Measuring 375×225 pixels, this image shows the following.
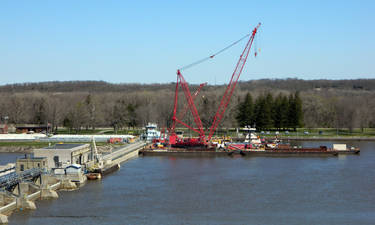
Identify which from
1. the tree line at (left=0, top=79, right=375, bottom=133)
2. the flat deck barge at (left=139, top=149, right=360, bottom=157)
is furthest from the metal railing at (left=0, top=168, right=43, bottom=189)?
the tree line at (left=0, top=79, right=375, bottom=133)

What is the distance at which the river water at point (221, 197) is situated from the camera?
2794cm

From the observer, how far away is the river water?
2794 cm

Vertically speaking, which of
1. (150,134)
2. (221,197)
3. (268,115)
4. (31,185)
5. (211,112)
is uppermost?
(211,112)

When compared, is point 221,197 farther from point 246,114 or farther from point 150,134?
point 246,114

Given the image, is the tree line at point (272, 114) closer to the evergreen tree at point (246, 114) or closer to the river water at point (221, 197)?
the evergreen tree at point (246, 114)

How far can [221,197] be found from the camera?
3341 centimetres

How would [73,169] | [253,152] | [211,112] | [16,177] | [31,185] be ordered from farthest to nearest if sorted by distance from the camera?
[211,112], [253,152], [73,169], [31,185], [16,177]

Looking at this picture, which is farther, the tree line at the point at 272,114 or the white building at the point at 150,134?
the tree line at the point at 272,114

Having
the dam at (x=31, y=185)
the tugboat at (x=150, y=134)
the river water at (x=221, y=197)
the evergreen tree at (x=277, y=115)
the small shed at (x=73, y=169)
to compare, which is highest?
the evergreen tree at (x=277, y=115)

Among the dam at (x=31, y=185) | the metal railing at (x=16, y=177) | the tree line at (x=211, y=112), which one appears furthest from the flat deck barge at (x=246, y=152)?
the tree line at (x=211, y=112)

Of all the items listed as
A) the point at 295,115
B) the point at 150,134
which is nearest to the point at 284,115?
the point at 295,115

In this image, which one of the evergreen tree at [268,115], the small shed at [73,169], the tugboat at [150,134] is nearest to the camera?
the small shed at [73,169]

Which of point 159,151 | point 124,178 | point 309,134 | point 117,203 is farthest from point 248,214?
point 309,134

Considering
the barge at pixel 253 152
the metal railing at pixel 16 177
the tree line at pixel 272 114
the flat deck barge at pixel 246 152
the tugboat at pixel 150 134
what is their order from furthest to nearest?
the tree line at pixel 272 114
the tugboat at pixel 150 134
the barge at pixel 253 152
the flat deck barge at pixel 246 152
the metal railing at pixel 16 177
